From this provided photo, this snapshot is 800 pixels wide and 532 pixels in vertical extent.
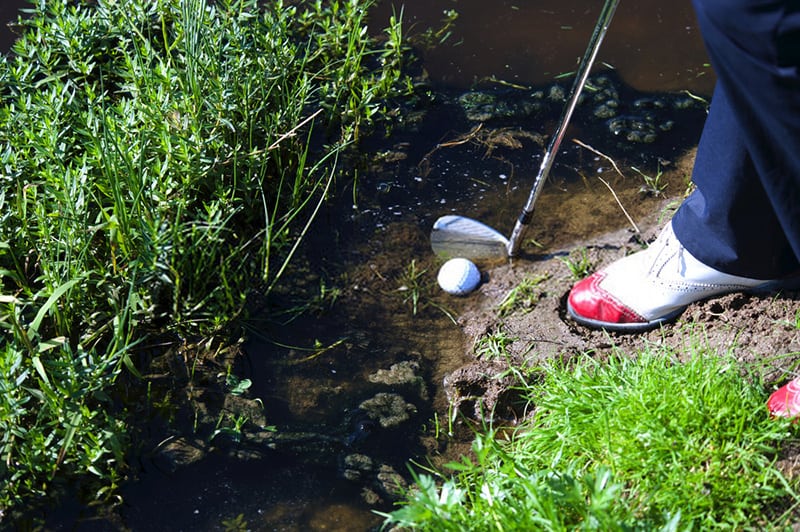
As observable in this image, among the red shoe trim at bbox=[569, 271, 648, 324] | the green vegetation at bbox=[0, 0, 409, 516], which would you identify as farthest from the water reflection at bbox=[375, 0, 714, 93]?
the red shoe trim at bbox=[569, 271, 648, 324]

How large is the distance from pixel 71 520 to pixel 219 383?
0.58 m

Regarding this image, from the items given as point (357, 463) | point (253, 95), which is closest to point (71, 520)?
point (357, 463)

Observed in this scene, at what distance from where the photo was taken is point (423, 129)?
11.5ft

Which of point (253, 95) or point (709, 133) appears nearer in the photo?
point (709, 133)

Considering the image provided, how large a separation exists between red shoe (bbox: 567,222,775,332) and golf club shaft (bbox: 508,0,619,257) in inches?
13.6

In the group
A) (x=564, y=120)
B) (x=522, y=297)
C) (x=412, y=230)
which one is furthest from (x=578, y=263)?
(x=412, y=230)

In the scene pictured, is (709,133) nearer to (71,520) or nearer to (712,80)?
(712,80)

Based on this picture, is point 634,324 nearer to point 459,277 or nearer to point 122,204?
point 459,277

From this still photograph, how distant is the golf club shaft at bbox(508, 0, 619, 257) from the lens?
8.27 ft

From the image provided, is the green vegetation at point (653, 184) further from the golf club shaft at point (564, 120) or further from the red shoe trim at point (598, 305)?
the red shoe trim at point (598, 305)

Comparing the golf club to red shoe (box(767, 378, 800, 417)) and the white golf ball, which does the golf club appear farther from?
red shoe (box(767, 378, 800, 417))

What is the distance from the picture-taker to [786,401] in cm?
200

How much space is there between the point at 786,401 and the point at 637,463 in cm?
43

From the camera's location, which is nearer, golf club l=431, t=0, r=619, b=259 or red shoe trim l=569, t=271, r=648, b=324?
red shoe trim l=569, t=271, r=648, b=324
